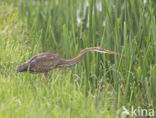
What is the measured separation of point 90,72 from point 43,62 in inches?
32.7

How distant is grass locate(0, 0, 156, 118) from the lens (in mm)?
A: 4348

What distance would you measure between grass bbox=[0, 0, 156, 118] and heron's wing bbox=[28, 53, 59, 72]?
152 millimetres

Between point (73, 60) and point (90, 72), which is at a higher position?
point (73, 60)

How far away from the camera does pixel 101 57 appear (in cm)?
596

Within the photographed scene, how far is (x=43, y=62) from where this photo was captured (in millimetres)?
5457

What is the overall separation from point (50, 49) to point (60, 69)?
1.09 m

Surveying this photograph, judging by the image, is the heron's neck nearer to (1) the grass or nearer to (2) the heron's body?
(2) the heron's body

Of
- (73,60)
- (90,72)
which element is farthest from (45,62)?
(90,72)

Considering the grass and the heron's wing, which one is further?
the heron's wing

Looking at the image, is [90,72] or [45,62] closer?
[45,62]

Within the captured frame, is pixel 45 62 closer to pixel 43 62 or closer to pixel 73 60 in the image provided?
pixel 43 62

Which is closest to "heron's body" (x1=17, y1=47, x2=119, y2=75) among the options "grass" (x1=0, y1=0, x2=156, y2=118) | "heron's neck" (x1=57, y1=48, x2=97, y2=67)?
"heron's neck" (x1=57, y1=48, x2=97, y2=67)

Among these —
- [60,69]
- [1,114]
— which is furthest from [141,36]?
[1,114]

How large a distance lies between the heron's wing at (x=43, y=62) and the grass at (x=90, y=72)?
152mm
